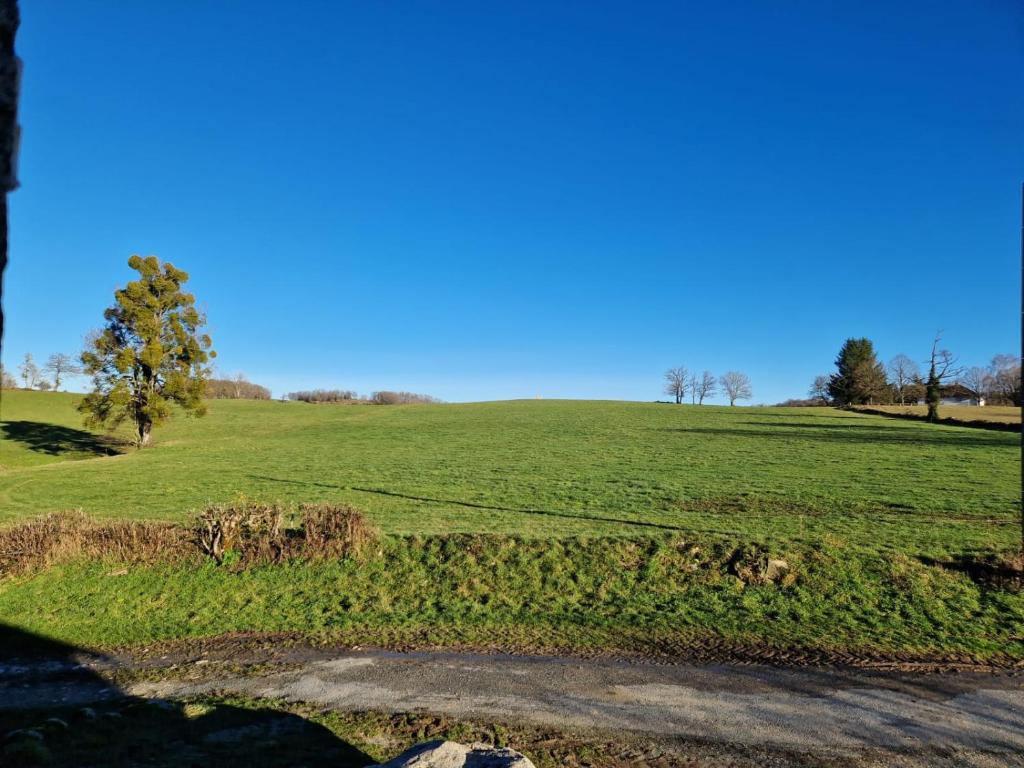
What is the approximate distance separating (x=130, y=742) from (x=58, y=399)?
84.3 m

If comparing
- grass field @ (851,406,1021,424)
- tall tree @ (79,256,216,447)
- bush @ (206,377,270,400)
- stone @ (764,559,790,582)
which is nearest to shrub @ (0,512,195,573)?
stone @ (764,559,790,582)

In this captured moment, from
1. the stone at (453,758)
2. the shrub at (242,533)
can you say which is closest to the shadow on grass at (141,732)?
the stone at (453,758)

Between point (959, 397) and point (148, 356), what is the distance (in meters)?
79.3

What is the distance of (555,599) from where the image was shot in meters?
13.2

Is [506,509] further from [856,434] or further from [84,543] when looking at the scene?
[856,434]

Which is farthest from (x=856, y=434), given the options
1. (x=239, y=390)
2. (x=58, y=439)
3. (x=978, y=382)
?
(x=239, y=390)

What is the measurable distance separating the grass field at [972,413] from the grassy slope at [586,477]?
796 centimetres

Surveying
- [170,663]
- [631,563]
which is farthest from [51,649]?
[631,563]

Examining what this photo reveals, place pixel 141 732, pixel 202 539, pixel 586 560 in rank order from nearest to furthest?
pixel 141 732
pixel 586 560
pixel 202 539

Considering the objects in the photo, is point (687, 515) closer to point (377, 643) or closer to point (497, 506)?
point (497, 506)

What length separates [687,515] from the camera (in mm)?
19672

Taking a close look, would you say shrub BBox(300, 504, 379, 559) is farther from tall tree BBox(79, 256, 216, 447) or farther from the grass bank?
tall tree BBox(79, 256, 216, 447)

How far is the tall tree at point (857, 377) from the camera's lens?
289ft

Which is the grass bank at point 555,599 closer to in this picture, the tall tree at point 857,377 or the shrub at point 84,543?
the shrub at point 84,543
